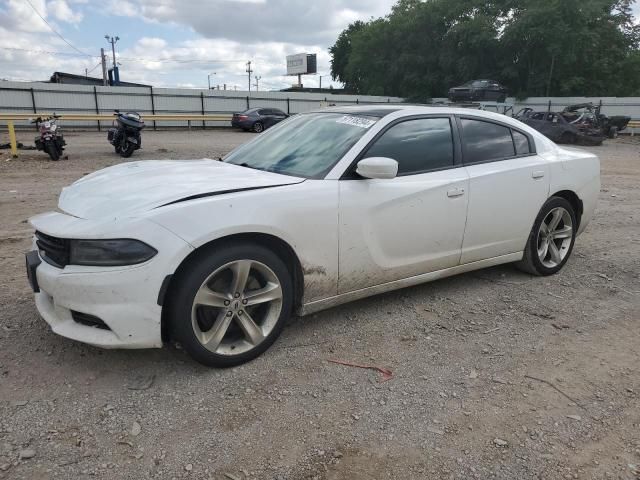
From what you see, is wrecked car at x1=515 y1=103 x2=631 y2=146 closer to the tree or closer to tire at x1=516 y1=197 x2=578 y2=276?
tire at x1=516 y1=197 x2=578 y2=276

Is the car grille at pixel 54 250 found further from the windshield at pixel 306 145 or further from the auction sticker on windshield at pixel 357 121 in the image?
the auction sticker on windshield at pixel 357 121

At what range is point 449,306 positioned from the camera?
3.93m

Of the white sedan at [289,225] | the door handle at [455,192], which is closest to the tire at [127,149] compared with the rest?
the white sedan at [289,225]

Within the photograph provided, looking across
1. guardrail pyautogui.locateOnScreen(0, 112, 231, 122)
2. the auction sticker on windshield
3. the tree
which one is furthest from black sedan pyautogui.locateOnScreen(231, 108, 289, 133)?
the tree

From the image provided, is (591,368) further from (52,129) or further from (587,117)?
(587,117)

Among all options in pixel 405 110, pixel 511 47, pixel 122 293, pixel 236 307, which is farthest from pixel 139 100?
pixel 511 47

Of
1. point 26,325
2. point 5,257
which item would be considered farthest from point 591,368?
point 5,257

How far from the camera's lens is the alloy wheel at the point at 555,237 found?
4543 millimetres

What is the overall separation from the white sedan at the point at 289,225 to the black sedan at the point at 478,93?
73.3 feet

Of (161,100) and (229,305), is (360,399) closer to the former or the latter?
(229,305)

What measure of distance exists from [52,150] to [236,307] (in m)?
11.2

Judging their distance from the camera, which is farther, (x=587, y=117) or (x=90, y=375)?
(x=587, y=117)

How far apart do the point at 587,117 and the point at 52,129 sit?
69.9 ft

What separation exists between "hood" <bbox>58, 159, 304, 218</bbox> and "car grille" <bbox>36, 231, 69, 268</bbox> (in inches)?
7.4
